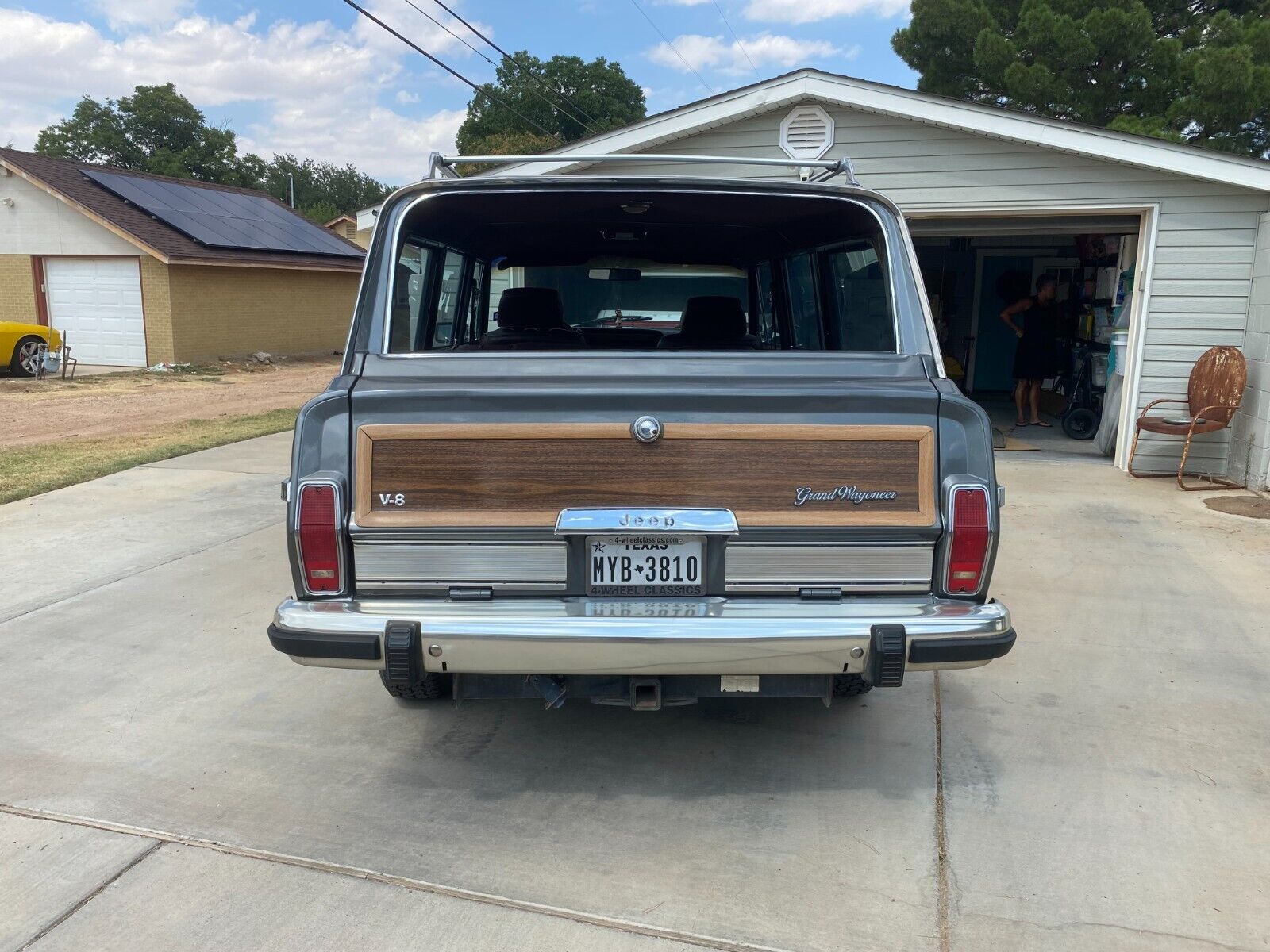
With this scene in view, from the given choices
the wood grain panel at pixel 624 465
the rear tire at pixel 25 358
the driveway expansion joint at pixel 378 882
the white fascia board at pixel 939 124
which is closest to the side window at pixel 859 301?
the wood grain panel at pixel 624 465

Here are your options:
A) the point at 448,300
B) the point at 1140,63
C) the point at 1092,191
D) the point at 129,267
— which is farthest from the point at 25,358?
the point at 1140,63

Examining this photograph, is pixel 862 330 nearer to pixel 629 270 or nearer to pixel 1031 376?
pixel 629 270

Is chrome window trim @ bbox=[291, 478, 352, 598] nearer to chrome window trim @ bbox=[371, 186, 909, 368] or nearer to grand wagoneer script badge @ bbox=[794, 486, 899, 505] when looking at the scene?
chrome window trim @ bbox=[371, 186, 909, 368]

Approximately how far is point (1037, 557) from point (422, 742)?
4.15m

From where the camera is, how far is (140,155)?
58062 millimetres

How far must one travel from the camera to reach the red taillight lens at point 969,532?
294 cm

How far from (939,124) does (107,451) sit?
862 cm

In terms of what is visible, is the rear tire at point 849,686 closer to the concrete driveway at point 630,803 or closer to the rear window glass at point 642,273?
the concrete driveway at point 630,803

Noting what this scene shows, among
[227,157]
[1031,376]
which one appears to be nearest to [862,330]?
[1031,376]

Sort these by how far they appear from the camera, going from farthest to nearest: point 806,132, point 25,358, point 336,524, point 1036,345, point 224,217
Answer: point 224,217 < point 25,358 < point 1036,345 < point 806,132 < point 336,524

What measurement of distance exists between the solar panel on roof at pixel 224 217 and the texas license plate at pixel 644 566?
2086 centimetres

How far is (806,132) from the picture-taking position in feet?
30.1

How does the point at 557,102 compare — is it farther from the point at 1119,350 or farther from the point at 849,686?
the point at 849,686

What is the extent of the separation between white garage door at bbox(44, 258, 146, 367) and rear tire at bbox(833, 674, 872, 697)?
20.3m
